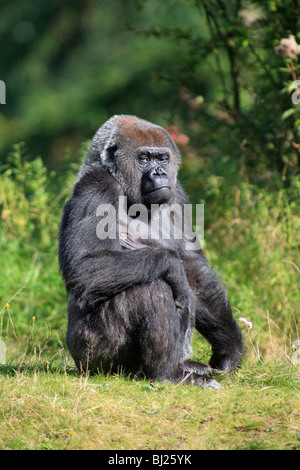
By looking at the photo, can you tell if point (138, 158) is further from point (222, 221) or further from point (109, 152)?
point (222, 221)

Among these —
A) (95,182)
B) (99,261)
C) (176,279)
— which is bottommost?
(176,279)

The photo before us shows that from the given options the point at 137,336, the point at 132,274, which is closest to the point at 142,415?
the point at 137,336

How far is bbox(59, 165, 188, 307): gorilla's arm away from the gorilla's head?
0.30 meters

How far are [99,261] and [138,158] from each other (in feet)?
2.97

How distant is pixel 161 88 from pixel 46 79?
311 cm

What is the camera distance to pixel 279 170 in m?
7.31

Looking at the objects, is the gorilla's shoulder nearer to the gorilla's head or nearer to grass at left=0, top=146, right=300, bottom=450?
the gorilla's head

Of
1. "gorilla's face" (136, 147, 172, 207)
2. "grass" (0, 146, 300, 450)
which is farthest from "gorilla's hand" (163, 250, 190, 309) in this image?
"grass" (0, 146, 300, 450)

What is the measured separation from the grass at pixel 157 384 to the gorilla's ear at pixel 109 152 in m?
1.47

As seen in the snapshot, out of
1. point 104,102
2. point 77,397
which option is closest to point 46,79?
point 104,102

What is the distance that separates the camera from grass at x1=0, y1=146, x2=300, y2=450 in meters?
3.31

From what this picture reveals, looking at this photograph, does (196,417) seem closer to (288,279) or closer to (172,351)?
(172,351)

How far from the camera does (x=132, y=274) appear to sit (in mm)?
4070

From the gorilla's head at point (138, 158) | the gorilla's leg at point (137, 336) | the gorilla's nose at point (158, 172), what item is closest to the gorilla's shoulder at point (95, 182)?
the gorilla's head at point (138, 158)
